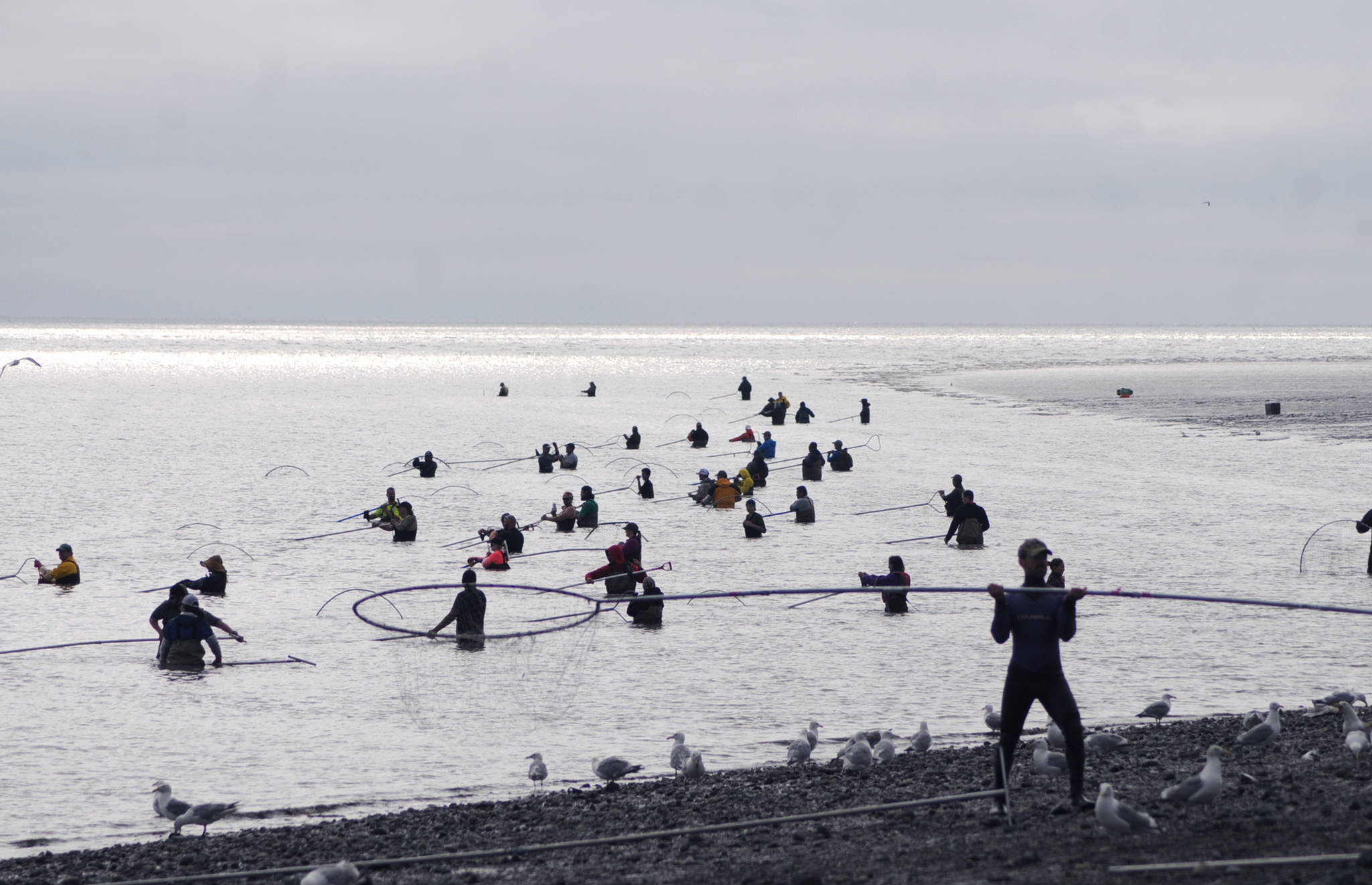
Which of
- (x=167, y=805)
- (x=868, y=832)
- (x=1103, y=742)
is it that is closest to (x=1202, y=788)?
(x=868, y=832)

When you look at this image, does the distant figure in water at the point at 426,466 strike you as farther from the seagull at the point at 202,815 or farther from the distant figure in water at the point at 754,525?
the seagull at the point at 202,815

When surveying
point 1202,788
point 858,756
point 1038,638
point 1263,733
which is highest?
point 1038,638

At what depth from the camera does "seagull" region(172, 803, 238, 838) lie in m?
11.2

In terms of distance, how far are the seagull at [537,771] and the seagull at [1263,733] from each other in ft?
20.7

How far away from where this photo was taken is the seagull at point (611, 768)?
1237cm

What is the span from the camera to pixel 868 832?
32.2 ft

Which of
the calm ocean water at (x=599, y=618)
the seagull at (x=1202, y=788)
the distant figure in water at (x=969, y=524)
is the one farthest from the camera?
the distant figure in water at (x=969, y=524)

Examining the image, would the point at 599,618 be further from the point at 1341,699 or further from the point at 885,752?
the point at 1341,699

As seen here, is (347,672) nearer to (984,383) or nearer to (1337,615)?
(1337,615)

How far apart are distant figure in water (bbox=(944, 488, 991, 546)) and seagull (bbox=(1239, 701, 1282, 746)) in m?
14.5

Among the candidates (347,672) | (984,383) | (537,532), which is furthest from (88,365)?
(347,672)

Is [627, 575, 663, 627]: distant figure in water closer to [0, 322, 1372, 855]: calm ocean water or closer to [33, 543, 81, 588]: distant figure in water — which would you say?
[0, 322, 1372, 855]: calm ocean water

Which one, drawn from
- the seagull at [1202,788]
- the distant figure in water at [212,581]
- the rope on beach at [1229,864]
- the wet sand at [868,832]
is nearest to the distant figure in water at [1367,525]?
the wet sand at [868,832]

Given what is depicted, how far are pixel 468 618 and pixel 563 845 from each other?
7.87 metres
